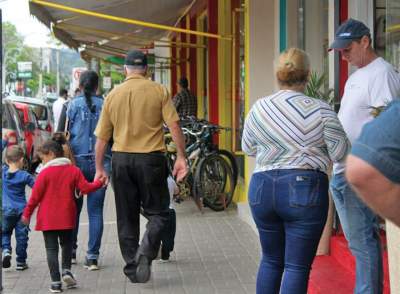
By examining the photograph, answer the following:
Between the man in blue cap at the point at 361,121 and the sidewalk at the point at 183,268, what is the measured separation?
168 cm

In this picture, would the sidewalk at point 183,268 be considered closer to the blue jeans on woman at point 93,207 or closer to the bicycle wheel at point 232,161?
the blue jeans on woman at point 93,207

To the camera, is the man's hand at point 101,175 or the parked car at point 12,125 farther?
the parked car at point 12,125

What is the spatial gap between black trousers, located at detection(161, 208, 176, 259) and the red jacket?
3.37 feet

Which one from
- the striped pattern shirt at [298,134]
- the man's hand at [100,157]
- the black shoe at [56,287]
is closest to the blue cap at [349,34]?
the striped pattern shirt at [298,134]

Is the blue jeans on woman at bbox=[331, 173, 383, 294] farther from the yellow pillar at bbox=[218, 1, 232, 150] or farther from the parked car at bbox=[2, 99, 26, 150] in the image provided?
the parked car at bbox=[2, 99, 26, 150]

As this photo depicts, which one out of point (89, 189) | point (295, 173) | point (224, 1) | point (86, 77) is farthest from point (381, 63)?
point (224, 1)

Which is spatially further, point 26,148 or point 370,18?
point 26,148

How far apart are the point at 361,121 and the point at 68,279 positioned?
2.95m

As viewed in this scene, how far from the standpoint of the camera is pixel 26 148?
16.5 meters

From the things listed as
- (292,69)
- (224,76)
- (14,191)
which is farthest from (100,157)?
(224,76)

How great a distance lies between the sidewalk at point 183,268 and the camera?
610 centimetres

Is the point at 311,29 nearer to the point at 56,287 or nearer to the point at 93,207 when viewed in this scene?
the point at 93,207

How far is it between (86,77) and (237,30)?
403 centimetres

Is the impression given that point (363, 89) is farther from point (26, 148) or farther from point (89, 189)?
point (26, 148)
